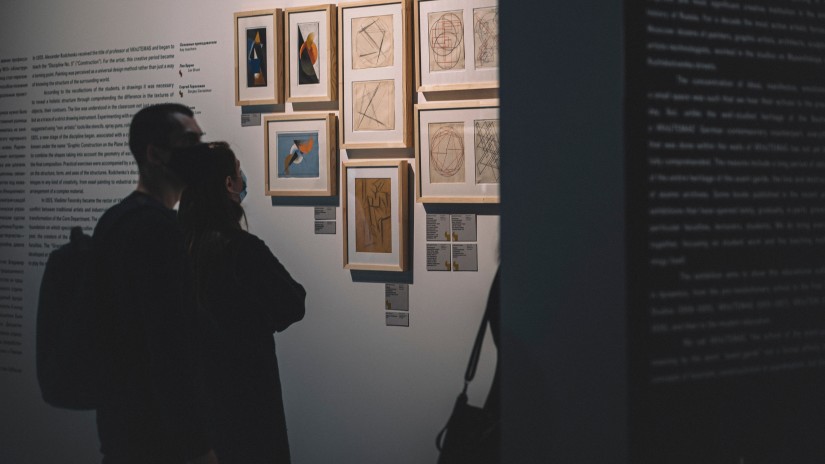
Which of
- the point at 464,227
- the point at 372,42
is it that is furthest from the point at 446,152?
the point at 372,42

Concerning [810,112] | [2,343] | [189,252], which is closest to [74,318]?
[189,252]

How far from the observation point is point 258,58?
4.07 metres

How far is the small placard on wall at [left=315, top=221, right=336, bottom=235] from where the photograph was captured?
3.98 m

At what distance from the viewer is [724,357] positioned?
143 centimetres

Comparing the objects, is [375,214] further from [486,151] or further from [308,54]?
[308,54]

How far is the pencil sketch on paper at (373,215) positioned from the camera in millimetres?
3812

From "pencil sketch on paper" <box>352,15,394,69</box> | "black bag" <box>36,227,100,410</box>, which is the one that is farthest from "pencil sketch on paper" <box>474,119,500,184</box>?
"black bag" <box>36,227,100,410</box>

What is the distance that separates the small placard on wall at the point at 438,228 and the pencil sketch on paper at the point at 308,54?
94cm

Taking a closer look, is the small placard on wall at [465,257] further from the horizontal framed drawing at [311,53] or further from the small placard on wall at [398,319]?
the horizontal framed drawing at [311,53]

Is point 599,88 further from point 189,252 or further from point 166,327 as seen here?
point 189,252

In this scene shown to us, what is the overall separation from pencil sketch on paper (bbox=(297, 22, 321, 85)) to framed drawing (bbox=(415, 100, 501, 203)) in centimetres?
61

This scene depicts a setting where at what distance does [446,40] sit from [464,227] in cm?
89

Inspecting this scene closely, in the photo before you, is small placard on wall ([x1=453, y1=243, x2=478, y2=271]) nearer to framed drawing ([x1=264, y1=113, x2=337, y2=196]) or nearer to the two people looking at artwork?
framed drawing ([x1=264, y1=113, x2=337, y2=196])

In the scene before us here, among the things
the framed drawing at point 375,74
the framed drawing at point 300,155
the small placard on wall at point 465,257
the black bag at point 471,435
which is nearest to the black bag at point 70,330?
the black bag at point 471,435
